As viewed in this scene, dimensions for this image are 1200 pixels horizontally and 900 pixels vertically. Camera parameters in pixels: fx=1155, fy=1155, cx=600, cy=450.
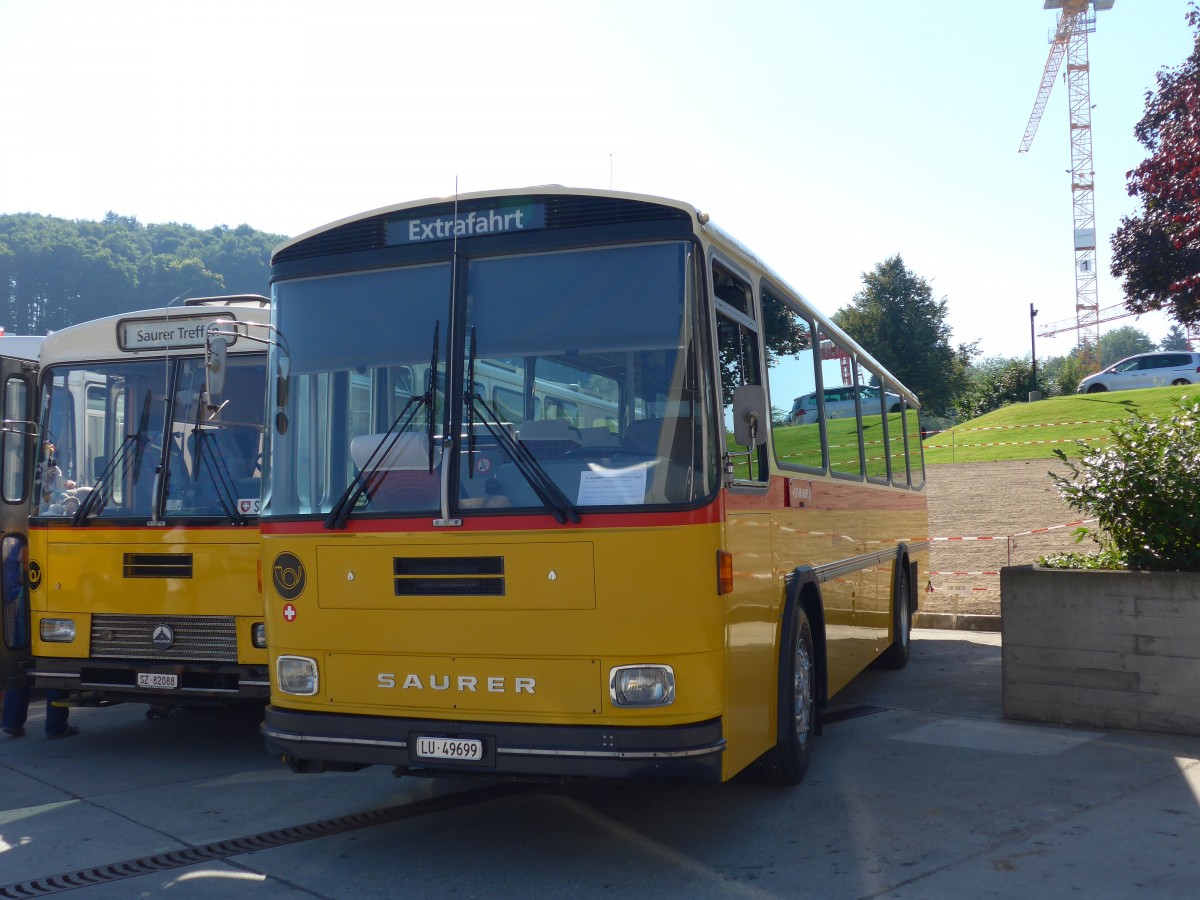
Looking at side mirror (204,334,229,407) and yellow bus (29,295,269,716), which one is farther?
yellow bus (29,295,269,716)

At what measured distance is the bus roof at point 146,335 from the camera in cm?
845

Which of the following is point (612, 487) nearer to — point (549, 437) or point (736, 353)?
point (549, 437)

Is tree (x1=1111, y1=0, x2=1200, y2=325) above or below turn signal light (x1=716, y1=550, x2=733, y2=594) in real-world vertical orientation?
above

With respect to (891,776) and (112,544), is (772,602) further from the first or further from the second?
(112,544)

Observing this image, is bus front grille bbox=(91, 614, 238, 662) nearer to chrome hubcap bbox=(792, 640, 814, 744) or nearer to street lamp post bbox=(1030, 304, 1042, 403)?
chrome hubcap bbox=(792, 640, 814, 744)

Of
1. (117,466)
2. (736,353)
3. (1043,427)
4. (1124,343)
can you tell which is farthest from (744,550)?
(1124,343)

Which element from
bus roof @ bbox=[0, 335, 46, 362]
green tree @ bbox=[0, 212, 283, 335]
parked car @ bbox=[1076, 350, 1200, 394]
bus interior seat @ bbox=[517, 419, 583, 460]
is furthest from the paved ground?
green tree @ bbox=[0, 212, 283, 335]

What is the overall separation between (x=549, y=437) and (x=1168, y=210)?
1600 centimetres

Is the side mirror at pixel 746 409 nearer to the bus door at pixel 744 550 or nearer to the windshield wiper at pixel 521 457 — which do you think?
the bus door at pixel 744 550

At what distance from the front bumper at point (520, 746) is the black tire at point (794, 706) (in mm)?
1262

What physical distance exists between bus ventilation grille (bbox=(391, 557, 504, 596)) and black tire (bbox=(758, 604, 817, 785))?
6.05 ft

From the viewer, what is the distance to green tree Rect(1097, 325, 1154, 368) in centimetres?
18775

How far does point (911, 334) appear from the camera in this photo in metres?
63.1

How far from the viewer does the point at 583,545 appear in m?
5.21
